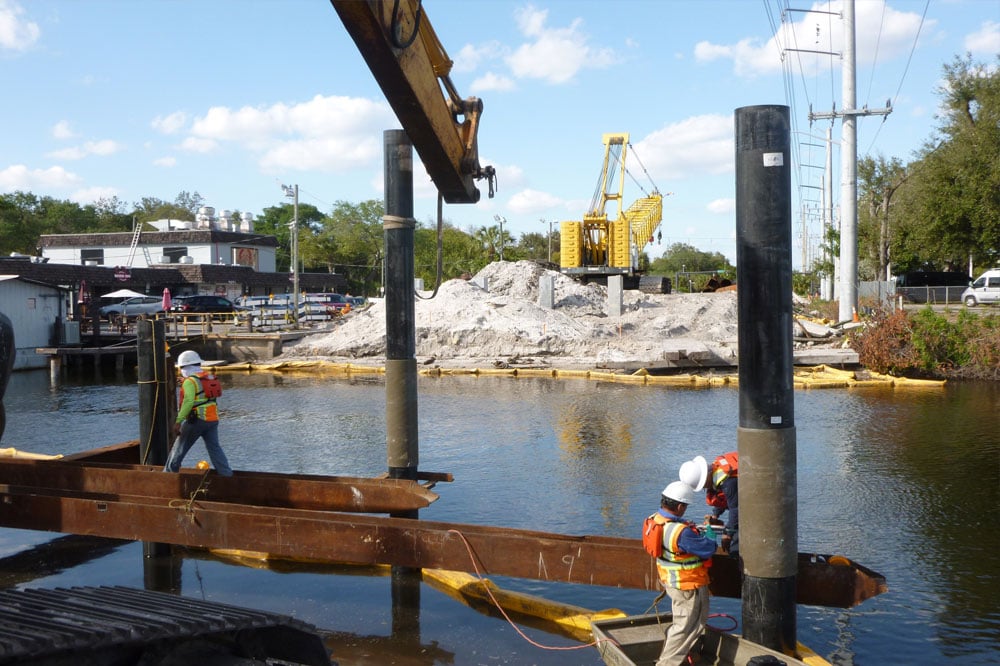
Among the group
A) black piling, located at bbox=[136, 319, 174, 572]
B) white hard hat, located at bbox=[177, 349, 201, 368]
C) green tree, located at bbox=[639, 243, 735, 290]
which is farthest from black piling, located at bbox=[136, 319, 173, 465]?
green tree, located at bbox=[639, 243, 735, 290]

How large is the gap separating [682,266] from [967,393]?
93.7m

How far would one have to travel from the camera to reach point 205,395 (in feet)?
30.9

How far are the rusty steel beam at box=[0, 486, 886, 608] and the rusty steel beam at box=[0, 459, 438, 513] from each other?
836 millimetres

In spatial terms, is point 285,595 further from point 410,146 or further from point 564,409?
point 564,409

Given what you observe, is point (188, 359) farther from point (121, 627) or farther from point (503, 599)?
point (121, 627)

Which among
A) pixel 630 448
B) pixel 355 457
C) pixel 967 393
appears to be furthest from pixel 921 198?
pixel 355 457

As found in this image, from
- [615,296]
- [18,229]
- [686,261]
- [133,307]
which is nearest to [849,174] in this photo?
[615,296]

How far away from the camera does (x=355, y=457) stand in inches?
608

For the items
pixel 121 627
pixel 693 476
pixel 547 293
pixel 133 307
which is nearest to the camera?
pixel 121 627

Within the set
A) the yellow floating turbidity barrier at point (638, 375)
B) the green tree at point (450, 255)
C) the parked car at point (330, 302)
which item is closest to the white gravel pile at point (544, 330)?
the yellow floating turbidity barrier at point (638, 375)

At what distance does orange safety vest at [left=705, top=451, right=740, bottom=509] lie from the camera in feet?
22.6

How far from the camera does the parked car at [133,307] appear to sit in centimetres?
4359

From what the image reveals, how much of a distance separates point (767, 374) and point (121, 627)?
4.04 m

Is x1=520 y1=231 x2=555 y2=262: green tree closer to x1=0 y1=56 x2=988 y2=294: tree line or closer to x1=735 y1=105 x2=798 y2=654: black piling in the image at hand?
x1=0 y1=56 x2=988 y2=294: tree line
